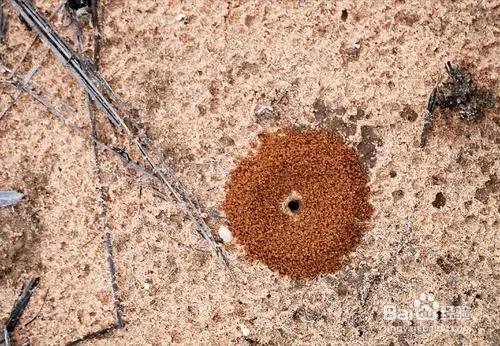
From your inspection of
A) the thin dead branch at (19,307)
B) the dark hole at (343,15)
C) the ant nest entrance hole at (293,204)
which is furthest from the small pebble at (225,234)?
the dark hole at (343,15)

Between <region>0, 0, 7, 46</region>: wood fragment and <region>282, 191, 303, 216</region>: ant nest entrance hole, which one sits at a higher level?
<region>0, 0, 7, 46</region>: wood fragment

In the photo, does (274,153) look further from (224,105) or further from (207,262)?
(207,262)

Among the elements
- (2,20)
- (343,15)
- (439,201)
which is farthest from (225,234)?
(2,20)

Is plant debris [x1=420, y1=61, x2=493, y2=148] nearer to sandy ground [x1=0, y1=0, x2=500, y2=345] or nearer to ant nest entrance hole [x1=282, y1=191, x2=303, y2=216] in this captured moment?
sandy ground [x1=0, y1=0, x2=500, y2=345]

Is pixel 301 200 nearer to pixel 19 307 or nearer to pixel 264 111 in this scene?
pixel 264 111

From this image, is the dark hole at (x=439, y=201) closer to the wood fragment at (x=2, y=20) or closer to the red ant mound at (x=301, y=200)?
the red ant mound at (x=301, y=200)

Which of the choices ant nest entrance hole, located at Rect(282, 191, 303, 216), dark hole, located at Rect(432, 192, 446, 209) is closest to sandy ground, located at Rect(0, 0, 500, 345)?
dark hole, located at Rect(432, 192, 446, 209)

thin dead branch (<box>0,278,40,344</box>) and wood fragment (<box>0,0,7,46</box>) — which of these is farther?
thin dead branch (<box>0,278,40,344</box>)
